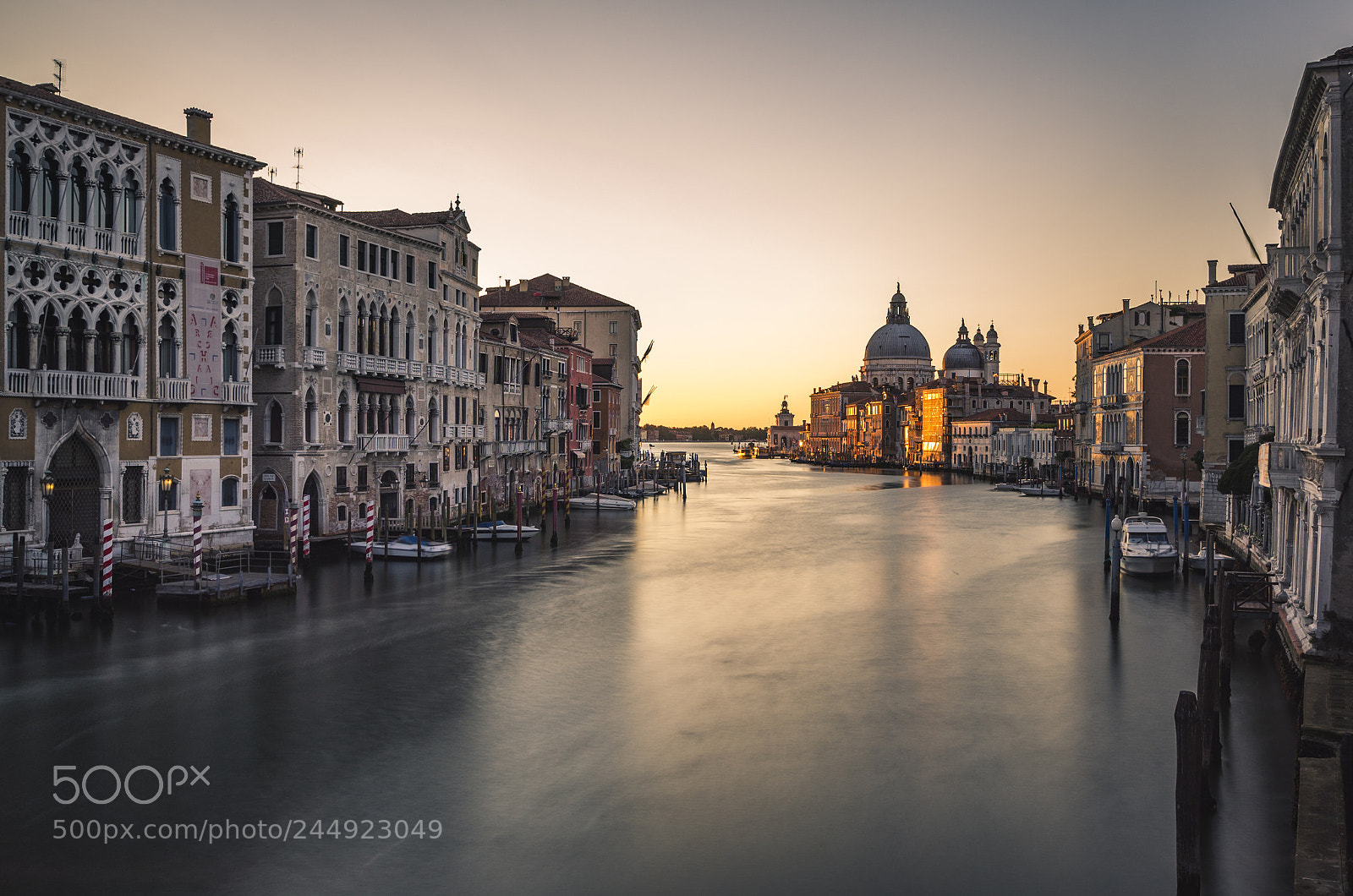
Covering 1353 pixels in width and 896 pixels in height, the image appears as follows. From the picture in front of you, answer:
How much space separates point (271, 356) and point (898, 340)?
461ft

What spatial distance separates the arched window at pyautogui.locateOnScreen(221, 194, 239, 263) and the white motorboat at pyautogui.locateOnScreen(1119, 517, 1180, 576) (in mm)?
24805

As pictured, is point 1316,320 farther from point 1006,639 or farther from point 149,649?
point 149,649

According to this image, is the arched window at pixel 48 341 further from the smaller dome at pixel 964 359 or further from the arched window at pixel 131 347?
the smaller dome at pixel 964 359

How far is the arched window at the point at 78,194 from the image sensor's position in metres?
21.4

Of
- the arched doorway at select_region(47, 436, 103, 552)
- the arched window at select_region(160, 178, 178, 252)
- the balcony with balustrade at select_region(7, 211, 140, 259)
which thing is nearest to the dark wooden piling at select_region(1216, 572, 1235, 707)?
the arched doorway at select_region(47, 436, 103, 552)

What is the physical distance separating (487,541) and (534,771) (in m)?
23.4

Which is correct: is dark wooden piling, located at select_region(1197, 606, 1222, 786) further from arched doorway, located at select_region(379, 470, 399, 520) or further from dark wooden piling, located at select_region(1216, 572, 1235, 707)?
arched doorway, located at select_region(379, 470, 399, 520)

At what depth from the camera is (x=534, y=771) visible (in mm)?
11961

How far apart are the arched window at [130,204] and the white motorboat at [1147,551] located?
2611cm

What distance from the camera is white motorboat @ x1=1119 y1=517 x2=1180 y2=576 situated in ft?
88.4

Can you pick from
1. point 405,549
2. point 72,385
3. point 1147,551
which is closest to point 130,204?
point 72,385

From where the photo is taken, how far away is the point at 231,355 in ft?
85.3

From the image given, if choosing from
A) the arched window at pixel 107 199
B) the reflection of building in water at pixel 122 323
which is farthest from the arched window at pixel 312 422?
the arched window at pixel 107 199

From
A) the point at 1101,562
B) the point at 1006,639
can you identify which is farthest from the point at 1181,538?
the point at 1006,639
